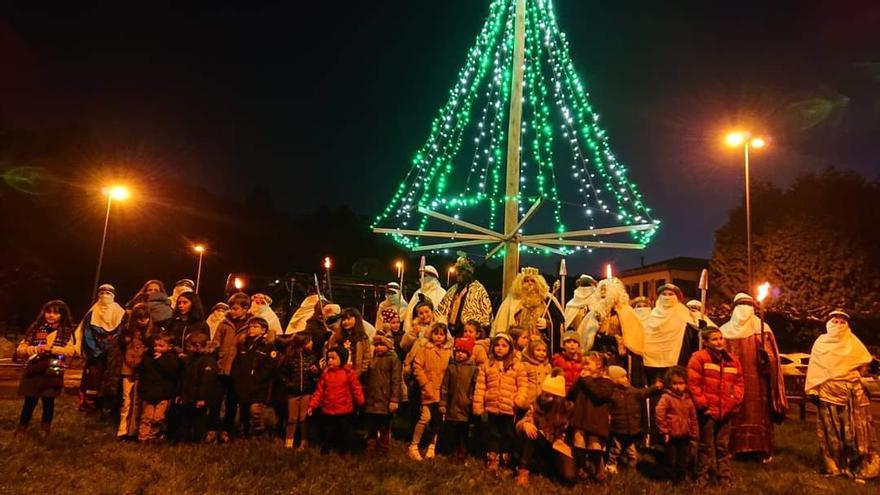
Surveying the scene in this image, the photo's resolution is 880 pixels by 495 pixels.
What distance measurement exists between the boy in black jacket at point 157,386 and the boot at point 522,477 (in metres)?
3.99

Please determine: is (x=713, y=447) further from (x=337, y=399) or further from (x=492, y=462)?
(x=337, y=399)

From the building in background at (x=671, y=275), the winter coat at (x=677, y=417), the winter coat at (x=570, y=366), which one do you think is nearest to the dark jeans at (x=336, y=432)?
the winter coat at (x=570, y=366)

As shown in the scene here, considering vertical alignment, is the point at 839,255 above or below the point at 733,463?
above

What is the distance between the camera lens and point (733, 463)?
262 inches

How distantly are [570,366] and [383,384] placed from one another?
6.93 ft

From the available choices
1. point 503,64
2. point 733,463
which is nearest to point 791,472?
point 733,463

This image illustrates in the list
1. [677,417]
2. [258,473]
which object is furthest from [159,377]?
[677,417]

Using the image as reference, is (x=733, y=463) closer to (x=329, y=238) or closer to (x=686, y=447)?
(x=686, y=447)

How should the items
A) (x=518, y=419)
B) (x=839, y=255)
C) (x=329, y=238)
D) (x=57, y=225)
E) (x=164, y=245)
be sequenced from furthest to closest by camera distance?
(x=329, y=238) < (x=164, y=245) < (x=57, y=225) < (x=839, y=255) < (x=518, y=419)

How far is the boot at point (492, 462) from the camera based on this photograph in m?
5.91

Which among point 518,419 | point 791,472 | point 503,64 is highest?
point 503,64

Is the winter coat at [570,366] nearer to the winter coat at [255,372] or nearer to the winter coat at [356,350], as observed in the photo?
the winter coat at [356,350]

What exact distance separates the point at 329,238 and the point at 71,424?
41.8 meters

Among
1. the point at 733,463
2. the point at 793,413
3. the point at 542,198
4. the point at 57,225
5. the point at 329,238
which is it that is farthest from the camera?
the point at 329,238
